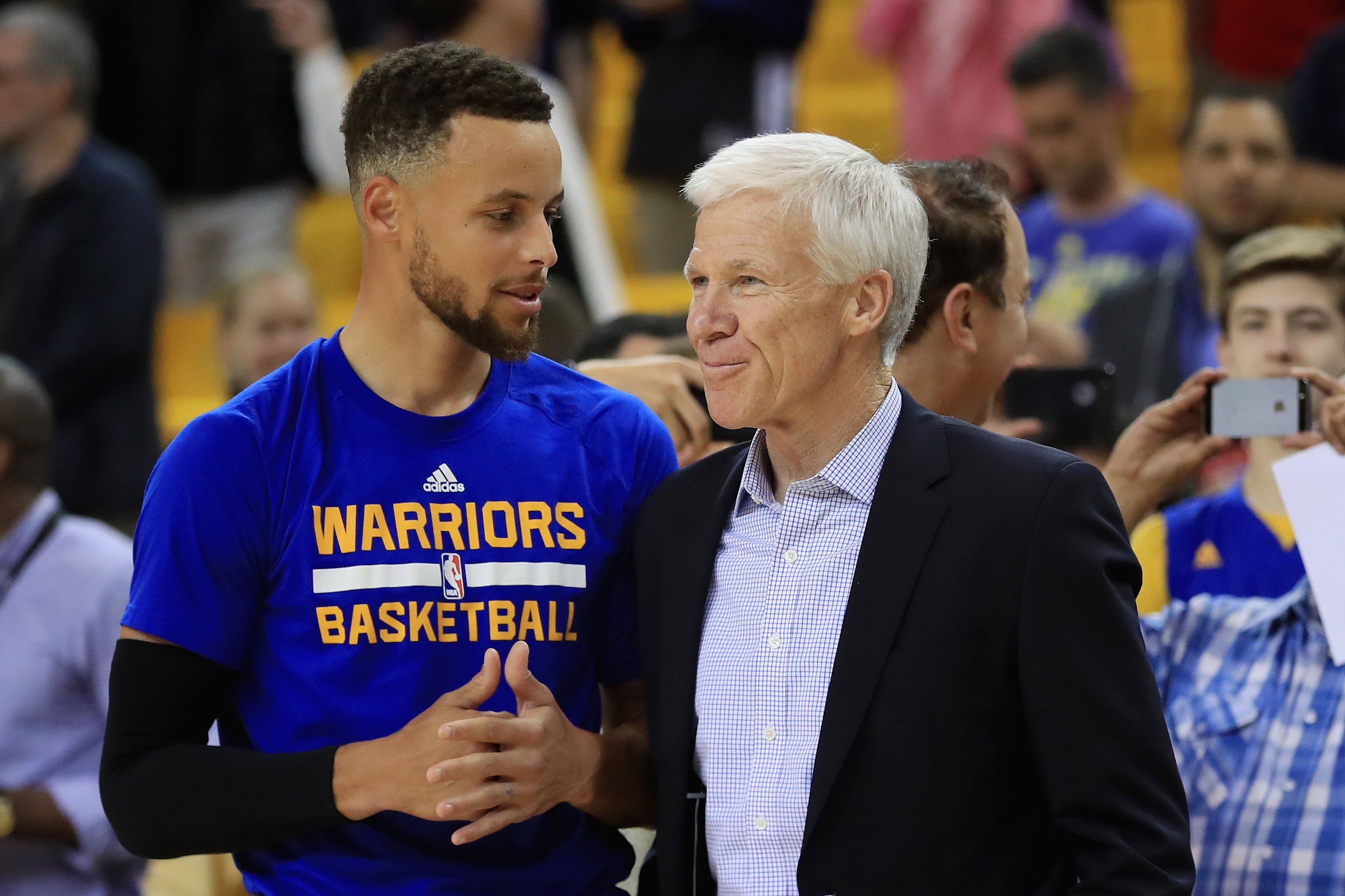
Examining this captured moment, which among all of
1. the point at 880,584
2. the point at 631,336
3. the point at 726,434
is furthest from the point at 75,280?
the point at 880,584

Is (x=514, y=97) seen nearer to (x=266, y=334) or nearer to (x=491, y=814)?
(x=491, y=814)

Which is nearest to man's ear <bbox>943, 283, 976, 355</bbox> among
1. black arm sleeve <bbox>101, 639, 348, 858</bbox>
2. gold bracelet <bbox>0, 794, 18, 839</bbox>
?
black arm sleeve <bbox>101, 639, 348, 858</bbox>

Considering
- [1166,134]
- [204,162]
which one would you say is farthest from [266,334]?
[1166,134]

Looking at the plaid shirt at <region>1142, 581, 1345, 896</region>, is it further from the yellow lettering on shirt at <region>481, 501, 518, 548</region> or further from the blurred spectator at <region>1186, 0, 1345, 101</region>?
the blurred spectator at <region>1186, 0, 1345, 101</region>

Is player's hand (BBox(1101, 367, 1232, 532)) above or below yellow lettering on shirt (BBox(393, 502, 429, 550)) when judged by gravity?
above

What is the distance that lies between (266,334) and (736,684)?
3527 millimetres

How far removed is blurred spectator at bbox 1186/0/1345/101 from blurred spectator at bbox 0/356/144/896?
17.3ft

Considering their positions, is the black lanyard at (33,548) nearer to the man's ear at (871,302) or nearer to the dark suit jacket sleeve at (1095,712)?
the man's ear at (871,302)

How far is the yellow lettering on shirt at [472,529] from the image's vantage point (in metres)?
2.38

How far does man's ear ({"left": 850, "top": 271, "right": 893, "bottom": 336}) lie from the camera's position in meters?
2.30

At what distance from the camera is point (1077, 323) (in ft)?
18.6

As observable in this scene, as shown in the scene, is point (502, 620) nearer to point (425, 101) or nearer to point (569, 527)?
point (569, 527)

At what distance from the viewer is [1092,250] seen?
5.79m

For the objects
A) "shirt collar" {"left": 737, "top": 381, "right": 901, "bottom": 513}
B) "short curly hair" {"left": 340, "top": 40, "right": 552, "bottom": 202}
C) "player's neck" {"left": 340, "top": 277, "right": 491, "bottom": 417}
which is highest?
"short curly hair" {"left": 340, "top": 40, "right": 552, "bottom": 202}
